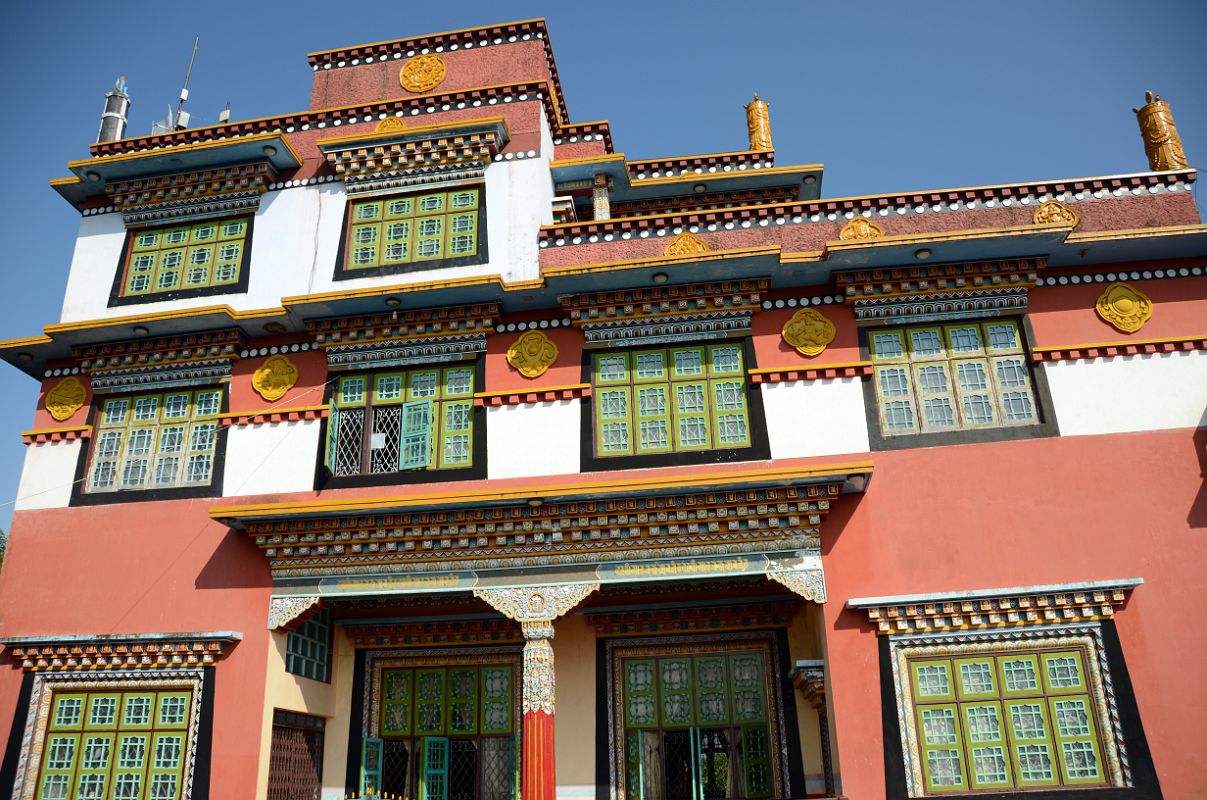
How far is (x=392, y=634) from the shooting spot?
540 inches

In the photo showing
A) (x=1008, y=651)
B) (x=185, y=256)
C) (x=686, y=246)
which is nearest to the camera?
(x=1008, y=651)

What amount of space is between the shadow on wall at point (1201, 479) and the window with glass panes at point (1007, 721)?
7.09 ft

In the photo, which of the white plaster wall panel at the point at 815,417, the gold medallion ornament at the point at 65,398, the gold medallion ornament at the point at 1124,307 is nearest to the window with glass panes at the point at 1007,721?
the white plaster wall panel at the point at 815,417

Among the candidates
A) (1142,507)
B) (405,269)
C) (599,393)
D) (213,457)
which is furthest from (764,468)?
(213,457)

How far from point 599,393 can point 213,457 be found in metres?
5.59

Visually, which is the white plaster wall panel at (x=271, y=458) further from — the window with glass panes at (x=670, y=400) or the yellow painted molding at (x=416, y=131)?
the yellow painted molding at (x=416, y=131)

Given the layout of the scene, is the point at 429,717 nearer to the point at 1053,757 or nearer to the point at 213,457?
the point at 213,457

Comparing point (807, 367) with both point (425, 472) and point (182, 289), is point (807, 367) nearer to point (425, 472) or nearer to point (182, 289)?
point (425, 472)

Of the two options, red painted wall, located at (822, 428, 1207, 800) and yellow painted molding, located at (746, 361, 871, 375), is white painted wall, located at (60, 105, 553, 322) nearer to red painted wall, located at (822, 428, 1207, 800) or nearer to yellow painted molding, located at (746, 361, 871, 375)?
yellow painted molding, located at (746, 361, 871, 375)

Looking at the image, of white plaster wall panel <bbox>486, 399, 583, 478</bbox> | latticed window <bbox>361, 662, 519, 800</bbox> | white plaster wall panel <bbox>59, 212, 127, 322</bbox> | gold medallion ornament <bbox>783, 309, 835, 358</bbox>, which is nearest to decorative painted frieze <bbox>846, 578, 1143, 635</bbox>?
gold medallion ornament <bbox>783, 309, 835, 358</bbox>

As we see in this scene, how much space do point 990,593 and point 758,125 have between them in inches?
377

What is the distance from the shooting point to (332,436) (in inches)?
508

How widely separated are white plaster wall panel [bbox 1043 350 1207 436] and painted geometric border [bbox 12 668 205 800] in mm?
11452

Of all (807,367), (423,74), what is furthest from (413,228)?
(807,367)
